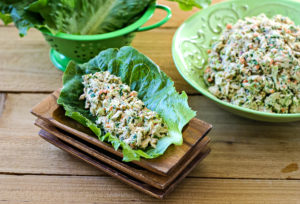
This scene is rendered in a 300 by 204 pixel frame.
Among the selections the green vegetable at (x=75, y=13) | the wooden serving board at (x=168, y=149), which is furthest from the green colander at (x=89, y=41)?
the wooden serving board at (x=168, y=149)

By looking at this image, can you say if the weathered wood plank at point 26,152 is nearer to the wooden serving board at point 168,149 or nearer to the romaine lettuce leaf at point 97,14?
the wooden serving board at point 168,149

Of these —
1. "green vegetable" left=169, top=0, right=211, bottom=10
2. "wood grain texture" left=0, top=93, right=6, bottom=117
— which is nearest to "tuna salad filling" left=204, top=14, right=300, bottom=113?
"green vegetable" left=169, top=0, right=211, bottom=10

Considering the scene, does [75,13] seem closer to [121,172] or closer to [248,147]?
[121,172]

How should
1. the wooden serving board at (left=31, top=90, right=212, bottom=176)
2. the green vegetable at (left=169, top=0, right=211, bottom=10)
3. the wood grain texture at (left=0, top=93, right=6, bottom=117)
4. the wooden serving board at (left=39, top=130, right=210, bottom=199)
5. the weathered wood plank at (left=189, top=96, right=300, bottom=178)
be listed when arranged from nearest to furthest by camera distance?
the wooden serving board at (left=31, top=90, right=212, bottom=176) → the wooden serving board at (left=39, top=130, right=210, bottom=199) → the weathered wood plank at (left=189, top=96, right=300, bottom=178) → the wood grain texture at (left=0, top=93, right=6, bottom=117) → the green vegetable at (left=169, top=0, right=211, bottom=10)

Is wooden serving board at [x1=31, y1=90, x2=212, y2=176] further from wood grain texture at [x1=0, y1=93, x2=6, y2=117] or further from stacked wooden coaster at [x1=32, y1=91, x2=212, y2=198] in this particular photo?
wood grain texture at [x1=0, y1=93, x2=6, y2=117]

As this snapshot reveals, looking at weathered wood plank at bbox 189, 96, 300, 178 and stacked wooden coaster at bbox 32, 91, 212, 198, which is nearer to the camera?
stacked wooden coaster at bbox 32, 91, 212, 198

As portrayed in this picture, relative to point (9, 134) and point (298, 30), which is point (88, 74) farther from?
point (298, 30)

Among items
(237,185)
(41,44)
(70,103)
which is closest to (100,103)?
(70,103)
